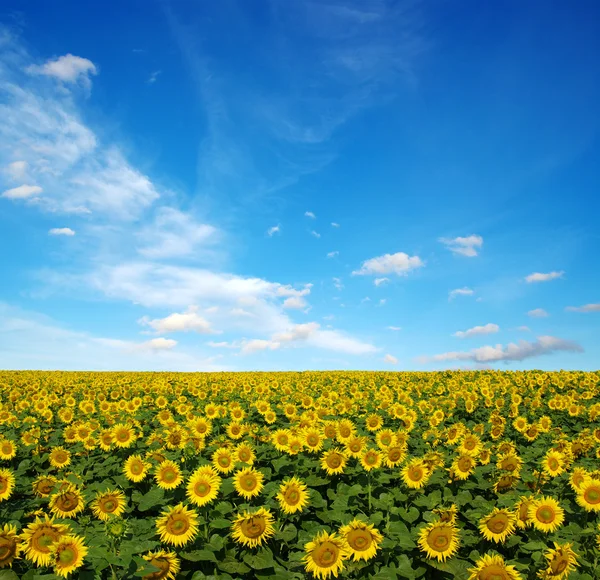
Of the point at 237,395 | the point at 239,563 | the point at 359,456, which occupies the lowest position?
the point at 239,563

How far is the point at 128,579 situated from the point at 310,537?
2240 mm

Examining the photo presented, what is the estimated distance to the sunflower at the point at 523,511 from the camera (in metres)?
6.46

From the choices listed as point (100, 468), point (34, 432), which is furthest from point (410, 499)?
point (34, 432)

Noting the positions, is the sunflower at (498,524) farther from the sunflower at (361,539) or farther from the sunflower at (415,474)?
the sunflower at (361,539)

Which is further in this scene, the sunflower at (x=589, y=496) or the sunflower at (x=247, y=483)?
the sunflower at (x=589, y=496)

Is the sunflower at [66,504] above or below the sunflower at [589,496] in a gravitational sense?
below

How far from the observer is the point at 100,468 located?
9641 millimetres

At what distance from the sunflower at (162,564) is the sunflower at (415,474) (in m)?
3.98

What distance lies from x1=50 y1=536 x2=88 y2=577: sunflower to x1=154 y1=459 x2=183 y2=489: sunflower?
2114 millimetres

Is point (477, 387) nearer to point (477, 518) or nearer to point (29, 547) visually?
point (477, 518)

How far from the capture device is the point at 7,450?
10.7 m

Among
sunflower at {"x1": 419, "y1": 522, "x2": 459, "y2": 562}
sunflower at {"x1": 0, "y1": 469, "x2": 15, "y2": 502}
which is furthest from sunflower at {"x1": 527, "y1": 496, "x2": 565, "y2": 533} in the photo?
sunflower at {"x1": 0, "y1": 469, "x2": 15, "y2": 502}

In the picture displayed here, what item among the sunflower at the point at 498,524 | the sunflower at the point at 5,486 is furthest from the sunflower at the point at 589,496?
the sunflower at the point at 5,486

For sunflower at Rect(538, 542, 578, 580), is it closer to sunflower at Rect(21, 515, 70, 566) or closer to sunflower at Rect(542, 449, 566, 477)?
sunflower at Rect(542, 449, 566, 477)
